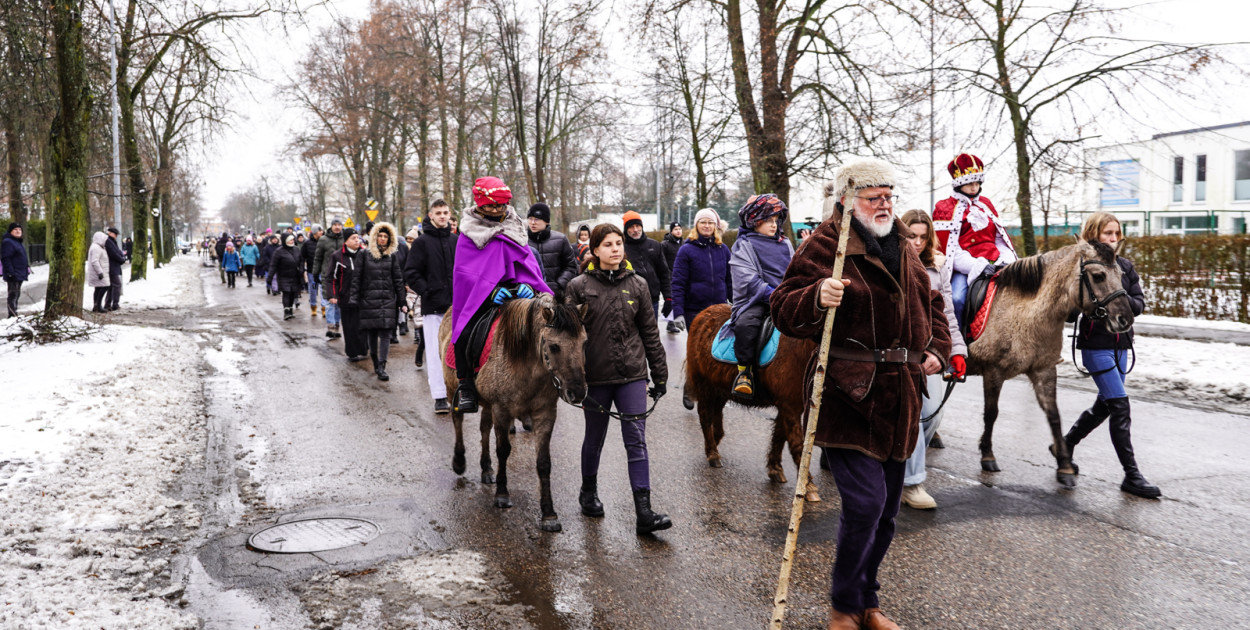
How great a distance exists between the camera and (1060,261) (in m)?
6.38

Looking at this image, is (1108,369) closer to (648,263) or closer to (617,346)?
(617,346)

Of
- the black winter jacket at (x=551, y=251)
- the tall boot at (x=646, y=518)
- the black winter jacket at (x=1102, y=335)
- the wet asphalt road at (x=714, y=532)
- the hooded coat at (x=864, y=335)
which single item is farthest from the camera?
the black winter jacket at (x=551, y=251)

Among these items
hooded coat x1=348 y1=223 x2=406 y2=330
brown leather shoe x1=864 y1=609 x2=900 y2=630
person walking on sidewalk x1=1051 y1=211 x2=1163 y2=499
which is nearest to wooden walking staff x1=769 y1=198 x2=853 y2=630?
brown leather shoe x1=864 y1=609 x2=900 y2=630

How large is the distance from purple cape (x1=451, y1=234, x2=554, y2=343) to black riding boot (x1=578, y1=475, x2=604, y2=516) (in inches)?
54.9

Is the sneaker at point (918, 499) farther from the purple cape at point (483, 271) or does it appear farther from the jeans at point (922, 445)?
the purple cape at point (483, 271)

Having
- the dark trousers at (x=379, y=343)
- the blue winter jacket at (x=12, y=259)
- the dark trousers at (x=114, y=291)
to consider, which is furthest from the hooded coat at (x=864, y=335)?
the blue winter jacket at (x=12, y=259)

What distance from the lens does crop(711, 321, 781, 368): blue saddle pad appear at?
238 inches

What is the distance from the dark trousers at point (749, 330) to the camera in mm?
6035

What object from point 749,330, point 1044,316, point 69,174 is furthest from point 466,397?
point 69,174

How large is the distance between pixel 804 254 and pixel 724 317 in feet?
10.3

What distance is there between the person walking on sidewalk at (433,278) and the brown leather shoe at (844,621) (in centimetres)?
524

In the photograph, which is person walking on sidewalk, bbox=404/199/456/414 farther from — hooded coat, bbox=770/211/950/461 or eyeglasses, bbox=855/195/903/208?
eyeglasses, bbox=855/195/903/208

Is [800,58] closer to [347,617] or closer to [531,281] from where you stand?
[531,281]

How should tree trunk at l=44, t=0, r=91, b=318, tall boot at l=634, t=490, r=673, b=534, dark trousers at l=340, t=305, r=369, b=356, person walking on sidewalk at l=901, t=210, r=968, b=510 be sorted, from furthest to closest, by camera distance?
tree trunk at l=44, t=0, r=91, b=318 < dark trousers at l=340, t=305, r=369, b=356 < person walking on sidewalk at l=901, t=210, r=968, b=510 < tall boot at l=634, t=490, r=673, b=534
